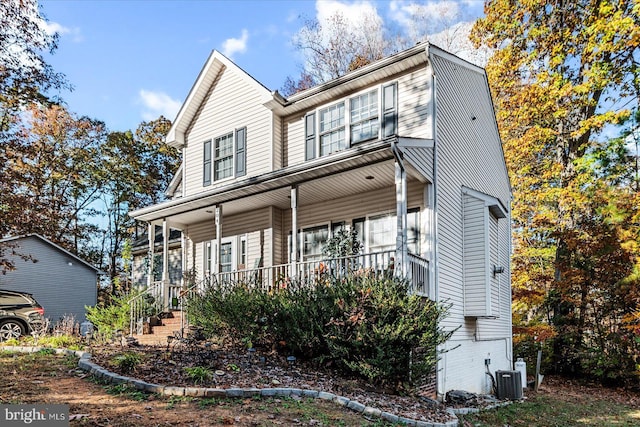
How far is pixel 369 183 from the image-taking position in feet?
36.3

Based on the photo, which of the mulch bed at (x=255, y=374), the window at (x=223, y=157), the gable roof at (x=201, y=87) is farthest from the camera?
the window at (x=223, y=157)

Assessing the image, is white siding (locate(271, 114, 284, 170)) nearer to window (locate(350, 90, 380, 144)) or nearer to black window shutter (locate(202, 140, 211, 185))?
window (locate(350, 90, 380, 144))

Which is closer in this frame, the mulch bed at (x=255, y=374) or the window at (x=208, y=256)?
the mulch bed at (x=255, y=374)

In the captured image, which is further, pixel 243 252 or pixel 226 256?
pixel 226 256

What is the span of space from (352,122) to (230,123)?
4.30 meters

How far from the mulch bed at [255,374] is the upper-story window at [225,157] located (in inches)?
258

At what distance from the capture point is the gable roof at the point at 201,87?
14.4 metres

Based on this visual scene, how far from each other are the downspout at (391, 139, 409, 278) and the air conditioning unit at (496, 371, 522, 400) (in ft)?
17.7

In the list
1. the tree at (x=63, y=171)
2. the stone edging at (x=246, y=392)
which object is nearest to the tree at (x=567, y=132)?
the stone edging at (x=246, y=392)

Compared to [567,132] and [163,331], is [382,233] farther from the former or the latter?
[567,132]

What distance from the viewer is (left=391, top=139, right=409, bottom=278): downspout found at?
28.9 feet

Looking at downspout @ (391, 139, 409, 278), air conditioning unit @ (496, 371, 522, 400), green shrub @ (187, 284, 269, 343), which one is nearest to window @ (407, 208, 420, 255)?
downspout @ (391, 139, 409, 278)

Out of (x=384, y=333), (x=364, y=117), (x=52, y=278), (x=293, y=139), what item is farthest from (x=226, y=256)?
(x=52, y=278)

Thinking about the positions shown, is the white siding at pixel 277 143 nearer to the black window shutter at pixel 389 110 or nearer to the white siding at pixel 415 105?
the black window shutter at pixel 389 110
